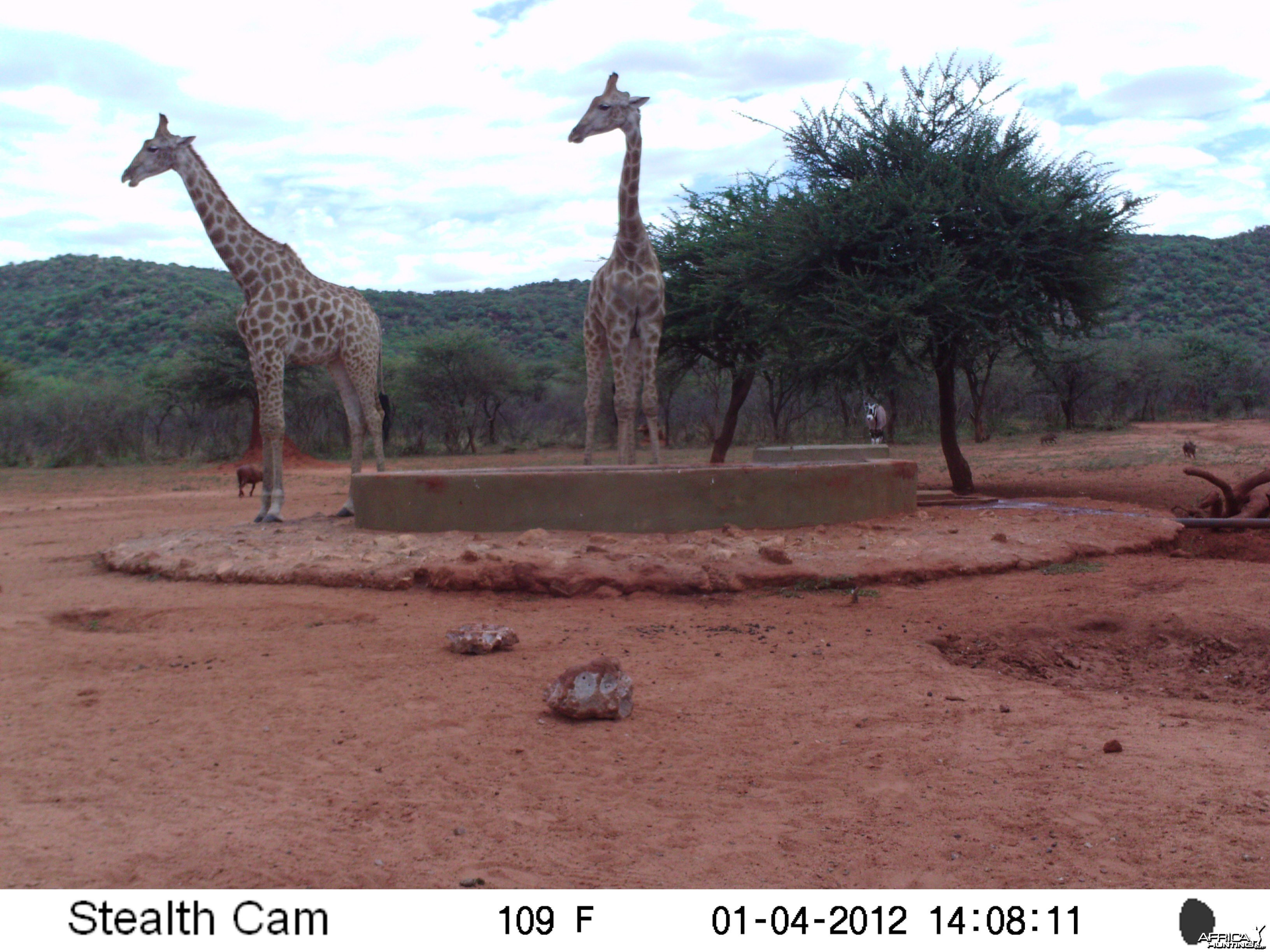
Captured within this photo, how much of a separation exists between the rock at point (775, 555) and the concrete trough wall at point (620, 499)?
722 mm

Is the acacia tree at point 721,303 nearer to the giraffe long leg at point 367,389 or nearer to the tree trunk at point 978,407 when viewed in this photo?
the giraffe long leg at point 367,389

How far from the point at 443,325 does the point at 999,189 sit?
140 ft

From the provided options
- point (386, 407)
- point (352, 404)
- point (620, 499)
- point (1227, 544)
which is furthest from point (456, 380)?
point (1227, 544)

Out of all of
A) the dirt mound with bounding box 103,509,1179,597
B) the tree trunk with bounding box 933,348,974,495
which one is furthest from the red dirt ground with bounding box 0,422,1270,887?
the tree trunk with bounding box 933,348,974,495

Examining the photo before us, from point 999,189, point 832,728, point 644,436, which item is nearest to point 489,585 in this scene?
point 832,728

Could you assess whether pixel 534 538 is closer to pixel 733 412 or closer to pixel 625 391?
pixel 625 391

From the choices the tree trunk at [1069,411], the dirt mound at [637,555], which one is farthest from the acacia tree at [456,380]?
the dirt mound at [637,555]

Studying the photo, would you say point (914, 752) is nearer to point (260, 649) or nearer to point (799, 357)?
point (260, 649)

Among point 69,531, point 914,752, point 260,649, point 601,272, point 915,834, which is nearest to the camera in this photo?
point 915,834

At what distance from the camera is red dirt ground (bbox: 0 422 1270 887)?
8.21ft

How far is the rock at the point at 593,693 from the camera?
12.2 feet

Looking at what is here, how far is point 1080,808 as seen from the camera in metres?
2.80

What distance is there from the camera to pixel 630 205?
955 centimetres

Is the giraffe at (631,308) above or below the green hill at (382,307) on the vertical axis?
below
